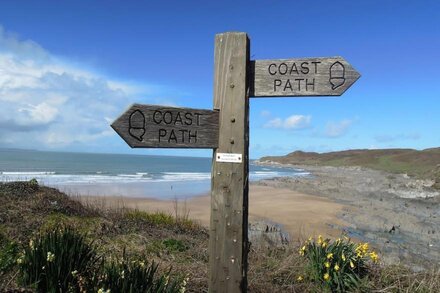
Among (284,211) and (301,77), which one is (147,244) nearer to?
(301,77)

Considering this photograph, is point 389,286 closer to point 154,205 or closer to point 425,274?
point 425,274

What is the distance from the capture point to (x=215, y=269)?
3564 mm

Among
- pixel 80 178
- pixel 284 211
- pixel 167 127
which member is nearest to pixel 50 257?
pixel 167 127

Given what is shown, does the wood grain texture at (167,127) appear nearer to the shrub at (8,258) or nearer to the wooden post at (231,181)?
the wooden post at (231,181)

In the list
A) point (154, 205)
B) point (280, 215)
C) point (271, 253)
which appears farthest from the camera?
point (154, 205)

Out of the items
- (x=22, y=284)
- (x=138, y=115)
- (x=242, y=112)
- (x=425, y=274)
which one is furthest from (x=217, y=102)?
(x=425, y=274)

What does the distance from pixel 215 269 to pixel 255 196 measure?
23.7m

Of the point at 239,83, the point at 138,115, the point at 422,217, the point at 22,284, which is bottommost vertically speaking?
the point at 422,217

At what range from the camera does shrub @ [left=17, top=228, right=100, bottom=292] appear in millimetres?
3258

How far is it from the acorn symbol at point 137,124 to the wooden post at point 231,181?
25.2 inches

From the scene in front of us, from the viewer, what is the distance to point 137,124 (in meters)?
3.39

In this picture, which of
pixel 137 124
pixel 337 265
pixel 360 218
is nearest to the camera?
pixel 137 124

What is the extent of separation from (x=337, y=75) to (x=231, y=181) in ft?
3.98

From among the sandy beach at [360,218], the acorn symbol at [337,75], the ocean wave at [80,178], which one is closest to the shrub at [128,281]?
the acorn symbol at [337,75]
